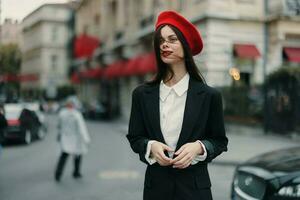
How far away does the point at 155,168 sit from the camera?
2.55m

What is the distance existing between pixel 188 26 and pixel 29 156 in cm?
1172

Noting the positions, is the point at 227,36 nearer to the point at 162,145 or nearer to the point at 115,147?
the point at 115,147

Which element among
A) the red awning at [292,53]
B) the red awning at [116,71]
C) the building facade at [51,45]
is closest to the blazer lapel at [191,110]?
the red awning at [292,53]

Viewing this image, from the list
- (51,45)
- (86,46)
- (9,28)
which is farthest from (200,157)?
(51,45)

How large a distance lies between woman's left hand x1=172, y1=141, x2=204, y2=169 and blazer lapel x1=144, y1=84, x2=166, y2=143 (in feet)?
0.50

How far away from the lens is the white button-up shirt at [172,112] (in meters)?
2.52

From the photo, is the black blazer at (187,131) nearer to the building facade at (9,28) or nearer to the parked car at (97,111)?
the building facade at (9,28)

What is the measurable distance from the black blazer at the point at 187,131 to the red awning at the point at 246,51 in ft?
65.9

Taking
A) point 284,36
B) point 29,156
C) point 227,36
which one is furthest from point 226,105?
point 29,156

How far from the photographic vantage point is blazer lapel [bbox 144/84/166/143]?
2521 mm

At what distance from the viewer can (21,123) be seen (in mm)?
16484

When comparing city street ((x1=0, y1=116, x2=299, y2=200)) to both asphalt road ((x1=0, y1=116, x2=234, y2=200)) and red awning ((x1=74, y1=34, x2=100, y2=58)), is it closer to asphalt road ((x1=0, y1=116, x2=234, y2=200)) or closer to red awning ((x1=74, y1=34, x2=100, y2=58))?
asphalt road ((x1=0, y1=116, x2=234, y2=200))

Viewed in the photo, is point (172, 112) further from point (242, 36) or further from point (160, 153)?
point (242, 36)

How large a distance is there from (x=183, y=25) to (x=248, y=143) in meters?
13.3
